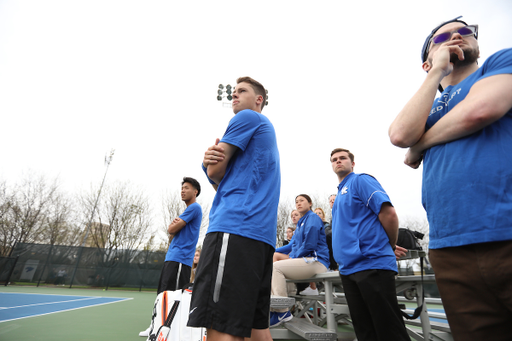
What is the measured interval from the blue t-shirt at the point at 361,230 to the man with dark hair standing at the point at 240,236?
1259 millimetres

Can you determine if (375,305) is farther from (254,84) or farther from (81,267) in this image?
(81,267)

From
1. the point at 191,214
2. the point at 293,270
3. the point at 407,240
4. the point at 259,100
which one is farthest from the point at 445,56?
the point at 191,214

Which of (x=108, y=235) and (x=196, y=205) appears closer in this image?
(x=196, y=205)

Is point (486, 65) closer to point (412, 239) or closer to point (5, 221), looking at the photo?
point (412, 239)

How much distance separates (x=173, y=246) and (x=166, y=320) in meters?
1.52

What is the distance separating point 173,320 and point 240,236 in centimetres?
210

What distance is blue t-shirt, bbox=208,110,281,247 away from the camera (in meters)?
1.52

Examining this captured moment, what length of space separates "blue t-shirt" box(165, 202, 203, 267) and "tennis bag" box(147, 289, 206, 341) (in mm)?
1102

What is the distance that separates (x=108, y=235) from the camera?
25.7 m

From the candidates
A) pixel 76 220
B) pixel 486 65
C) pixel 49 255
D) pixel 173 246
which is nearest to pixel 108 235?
pixel 76 220

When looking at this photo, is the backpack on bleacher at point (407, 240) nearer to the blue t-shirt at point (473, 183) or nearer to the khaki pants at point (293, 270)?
the khaki pants at point (293, 270)

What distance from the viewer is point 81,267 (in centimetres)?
1842

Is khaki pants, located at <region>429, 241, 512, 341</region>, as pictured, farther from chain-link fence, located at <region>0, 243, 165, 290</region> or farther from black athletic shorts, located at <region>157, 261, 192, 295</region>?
chain-link fence, located at <region>0, 243, 165, 290</region>

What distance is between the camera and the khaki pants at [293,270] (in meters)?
4.14
